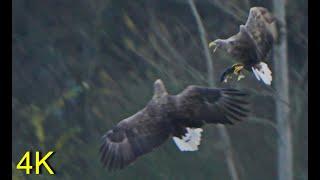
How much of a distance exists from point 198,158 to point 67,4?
0.70 metres

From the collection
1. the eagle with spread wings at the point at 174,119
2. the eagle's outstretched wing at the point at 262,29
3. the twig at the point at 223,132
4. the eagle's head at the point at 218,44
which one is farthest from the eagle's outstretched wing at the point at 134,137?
the eagle's outstretched wing at the point at 262,29

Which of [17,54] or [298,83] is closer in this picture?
[298,83]

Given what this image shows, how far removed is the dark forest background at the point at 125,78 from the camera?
9.24 feet

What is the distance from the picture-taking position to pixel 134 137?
2846 mm

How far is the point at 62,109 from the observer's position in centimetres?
295

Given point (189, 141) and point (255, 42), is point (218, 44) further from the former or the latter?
point (189, 141)

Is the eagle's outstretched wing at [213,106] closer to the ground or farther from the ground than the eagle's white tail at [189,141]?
farther from the ground

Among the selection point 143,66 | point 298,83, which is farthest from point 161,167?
point 298,83

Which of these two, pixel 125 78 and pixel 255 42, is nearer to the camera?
pixel 255 42

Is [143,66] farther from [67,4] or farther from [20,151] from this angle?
[20,151]

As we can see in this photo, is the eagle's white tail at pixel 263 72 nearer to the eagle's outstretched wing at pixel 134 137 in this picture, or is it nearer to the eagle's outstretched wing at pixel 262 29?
the eagle's outstretched wing at pixel 262 29

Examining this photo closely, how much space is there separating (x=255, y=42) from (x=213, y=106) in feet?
0.84

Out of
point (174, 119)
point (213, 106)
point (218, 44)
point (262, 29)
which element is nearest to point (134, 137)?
point (174, 119)
